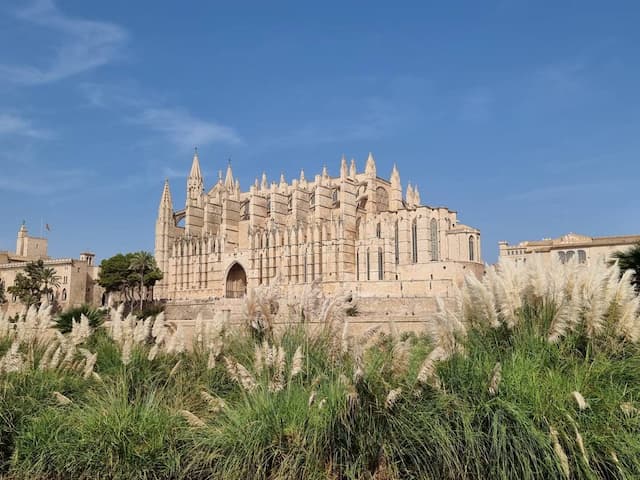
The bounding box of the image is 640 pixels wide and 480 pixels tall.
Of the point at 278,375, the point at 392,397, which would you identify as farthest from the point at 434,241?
the point at 392,397

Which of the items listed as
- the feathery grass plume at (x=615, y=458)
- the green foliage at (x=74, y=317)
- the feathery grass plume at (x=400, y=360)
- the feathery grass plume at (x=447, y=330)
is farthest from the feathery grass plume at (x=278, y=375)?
the green foliage at (x=74, y=317)

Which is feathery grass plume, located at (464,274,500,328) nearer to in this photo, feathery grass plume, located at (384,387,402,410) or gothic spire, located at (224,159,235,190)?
feathery grass plume, located at (384,387,402,410)

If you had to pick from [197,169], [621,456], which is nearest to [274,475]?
[621,456]

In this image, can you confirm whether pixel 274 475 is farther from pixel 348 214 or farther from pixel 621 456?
pixel 348 214

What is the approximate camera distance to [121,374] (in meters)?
7.03

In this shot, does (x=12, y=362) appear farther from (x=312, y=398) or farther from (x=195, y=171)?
(x=195, y=171)

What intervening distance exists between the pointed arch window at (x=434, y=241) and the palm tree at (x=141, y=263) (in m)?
23.4

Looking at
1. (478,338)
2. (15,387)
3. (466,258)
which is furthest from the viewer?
(466,258)

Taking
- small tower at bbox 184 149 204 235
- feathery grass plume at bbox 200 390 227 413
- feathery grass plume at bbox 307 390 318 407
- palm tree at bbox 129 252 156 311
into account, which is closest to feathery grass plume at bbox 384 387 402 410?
feathery grass plume at bbox 307 390 318 407

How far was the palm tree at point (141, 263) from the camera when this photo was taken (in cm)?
4931

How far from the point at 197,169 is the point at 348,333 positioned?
208 feet

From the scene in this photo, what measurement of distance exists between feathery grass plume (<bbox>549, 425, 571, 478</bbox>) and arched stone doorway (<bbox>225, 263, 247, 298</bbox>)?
50434mm

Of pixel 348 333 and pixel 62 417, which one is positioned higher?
pixel 348 333

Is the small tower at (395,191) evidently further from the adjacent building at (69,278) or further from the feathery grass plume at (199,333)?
the feathery grass plume at (199,333)
